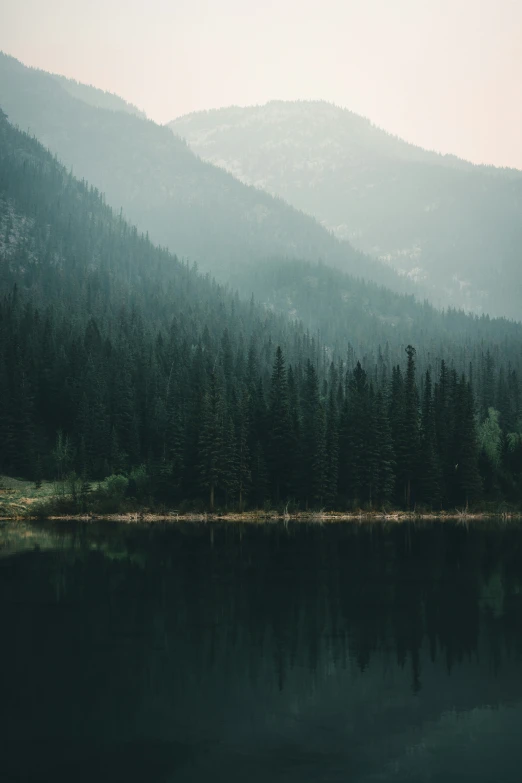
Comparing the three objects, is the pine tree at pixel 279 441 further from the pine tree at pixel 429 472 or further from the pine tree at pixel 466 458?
the pine tree at pixel 466 458

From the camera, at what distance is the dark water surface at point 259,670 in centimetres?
2194

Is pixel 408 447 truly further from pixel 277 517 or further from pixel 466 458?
pixel 277 517

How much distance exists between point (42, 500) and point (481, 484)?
60223 millimetres

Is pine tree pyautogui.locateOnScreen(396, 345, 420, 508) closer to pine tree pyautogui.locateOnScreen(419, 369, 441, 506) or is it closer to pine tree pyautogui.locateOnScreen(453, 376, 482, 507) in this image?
pine tree pyautogui.locateOnScreen(419, 369, 441, 506)

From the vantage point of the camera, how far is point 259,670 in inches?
1193

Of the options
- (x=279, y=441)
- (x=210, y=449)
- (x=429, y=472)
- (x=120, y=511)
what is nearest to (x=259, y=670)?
(x=120, y=511)

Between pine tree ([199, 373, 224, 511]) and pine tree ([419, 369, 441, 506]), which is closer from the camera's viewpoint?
pine tree ([199, 373, 224, 511])

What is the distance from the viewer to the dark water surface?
864 inches

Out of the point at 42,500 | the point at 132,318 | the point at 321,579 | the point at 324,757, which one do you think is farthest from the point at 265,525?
the point at 132,318

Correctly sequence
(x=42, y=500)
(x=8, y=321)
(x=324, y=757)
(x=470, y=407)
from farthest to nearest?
(x=8, y=321) < (x=470, y=407) < (x=42, y=500) < (x=324, y=757)

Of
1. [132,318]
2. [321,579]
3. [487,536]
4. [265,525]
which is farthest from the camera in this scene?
[132,318]

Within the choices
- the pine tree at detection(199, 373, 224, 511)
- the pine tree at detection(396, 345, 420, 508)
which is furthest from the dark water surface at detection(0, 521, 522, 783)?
the pine tree at detection(396, 345, 420, 508)

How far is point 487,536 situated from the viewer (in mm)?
77375

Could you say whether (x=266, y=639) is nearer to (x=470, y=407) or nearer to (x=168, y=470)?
(x=168, y=470)
